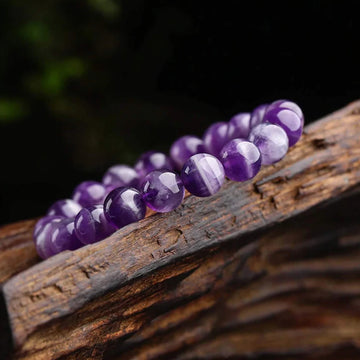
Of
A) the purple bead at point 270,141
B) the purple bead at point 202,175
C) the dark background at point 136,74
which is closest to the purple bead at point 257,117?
the purple bead at point 270,141

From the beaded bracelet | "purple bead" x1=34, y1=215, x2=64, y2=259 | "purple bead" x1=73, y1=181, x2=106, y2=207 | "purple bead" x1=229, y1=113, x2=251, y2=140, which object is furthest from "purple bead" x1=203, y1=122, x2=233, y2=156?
"purple bead" x1=34, y1=215, x2=64, y2=259

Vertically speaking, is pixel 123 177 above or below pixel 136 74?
below

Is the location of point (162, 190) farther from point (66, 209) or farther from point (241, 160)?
point (66, 209)

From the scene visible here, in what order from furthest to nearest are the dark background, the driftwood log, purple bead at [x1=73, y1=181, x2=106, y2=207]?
the dark background, purple bead at [x1=73, y1=181, x2=106, y2=207], the driftwood log

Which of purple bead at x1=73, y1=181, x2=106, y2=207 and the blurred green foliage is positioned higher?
the blurred green foliage

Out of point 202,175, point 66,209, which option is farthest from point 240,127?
point 66,209

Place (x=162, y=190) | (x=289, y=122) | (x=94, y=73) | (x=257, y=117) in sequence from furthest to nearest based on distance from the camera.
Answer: (x=94, y=73)
(x=257, y=117)
(x=289, y=122)
(x=162, y=190)

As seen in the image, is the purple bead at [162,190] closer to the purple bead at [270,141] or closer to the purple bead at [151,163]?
the purple bead at [270,141]

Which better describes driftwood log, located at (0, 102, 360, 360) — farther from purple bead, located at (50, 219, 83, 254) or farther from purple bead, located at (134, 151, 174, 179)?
purple bead, located at (134, 151, 174, 179)
